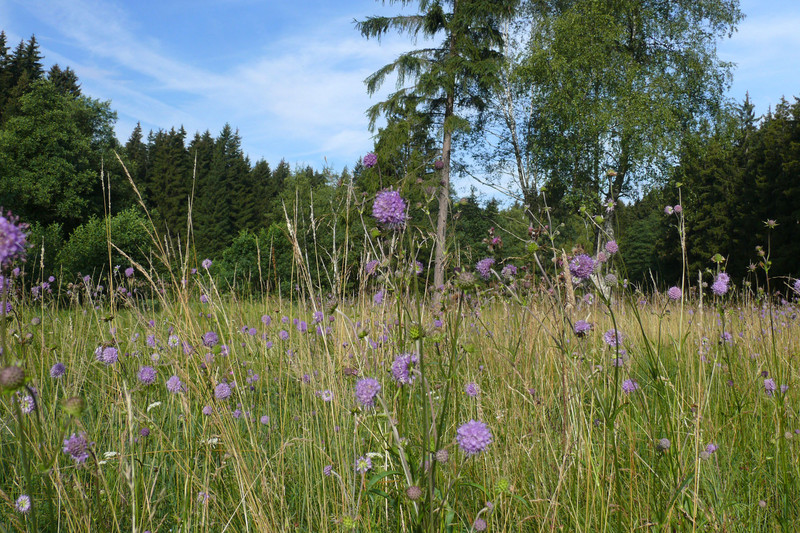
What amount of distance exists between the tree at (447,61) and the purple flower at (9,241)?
12664mm

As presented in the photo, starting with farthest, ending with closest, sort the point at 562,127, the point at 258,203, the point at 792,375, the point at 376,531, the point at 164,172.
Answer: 1. the point at 258,203
2. the point at 164,172
3. the point at 562,127
4. the point at 792,375
5. the point at 376,531

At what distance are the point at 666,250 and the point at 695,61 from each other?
1601 cm

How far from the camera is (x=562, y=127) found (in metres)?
14.9

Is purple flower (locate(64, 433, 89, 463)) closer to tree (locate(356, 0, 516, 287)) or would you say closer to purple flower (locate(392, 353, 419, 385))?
purple flower (locate(392, 353, 419, 385))

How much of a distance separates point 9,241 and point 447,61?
1448 centimetres

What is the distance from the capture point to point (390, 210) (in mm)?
1087

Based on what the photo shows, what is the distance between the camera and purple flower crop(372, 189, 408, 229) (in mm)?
1078

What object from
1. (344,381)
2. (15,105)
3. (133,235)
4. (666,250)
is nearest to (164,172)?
(15,105)

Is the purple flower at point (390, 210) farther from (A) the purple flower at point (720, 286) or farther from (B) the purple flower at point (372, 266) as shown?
(A) the purple flower at point (720, 286)

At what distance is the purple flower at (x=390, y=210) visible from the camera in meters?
1.08

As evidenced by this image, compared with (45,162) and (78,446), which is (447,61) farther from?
(45,162)

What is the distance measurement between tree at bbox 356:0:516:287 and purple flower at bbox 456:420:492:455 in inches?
482

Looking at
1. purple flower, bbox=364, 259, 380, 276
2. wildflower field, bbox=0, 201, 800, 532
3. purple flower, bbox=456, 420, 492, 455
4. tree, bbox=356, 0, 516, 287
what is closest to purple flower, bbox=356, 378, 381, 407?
wildflower field, bbox=0, 201, 800, 532

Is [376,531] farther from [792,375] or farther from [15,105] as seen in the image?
[15,105]
